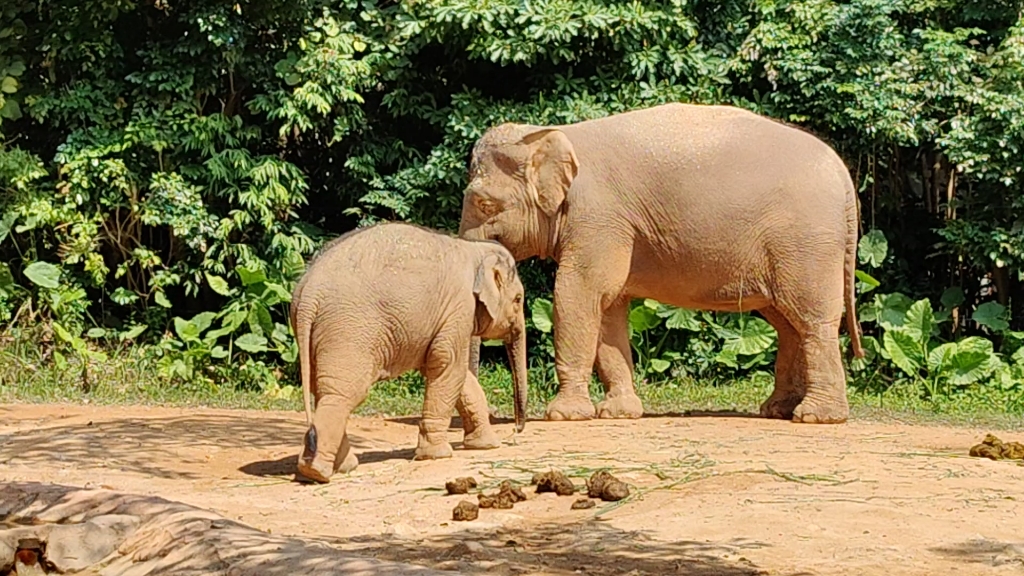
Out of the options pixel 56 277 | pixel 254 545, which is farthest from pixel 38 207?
pixel 254 545

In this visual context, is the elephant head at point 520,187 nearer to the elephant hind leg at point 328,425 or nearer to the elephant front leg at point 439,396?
the elephant front leg at point 439,396

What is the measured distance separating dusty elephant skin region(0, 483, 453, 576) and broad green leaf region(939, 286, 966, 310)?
10366mm

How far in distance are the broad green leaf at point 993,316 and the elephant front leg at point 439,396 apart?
24.9 ft

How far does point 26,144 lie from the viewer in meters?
16.4

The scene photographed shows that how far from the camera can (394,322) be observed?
894 cm

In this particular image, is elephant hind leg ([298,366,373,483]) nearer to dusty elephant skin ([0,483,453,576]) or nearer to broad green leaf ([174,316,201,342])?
dusty elephant skin ([0,483,453,576])

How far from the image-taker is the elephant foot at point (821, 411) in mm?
11570

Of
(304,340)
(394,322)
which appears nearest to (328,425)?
(304,340)

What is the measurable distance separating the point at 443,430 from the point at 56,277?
726 cm

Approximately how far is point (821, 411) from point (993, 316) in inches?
176

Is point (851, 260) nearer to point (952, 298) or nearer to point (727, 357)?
point (727, 357)

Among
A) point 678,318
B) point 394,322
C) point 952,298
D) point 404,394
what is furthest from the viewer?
point 952,298

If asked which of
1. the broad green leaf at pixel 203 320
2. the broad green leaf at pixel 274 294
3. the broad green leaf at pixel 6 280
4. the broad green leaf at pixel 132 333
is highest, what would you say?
the broad green leaf at pixel 6 280

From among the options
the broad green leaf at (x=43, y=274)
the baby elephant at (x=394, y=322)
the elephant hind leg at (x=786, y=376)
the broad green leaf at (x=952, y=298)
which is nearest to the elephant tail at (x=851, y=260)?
the elephant hind leg at (x=786, y=376)
